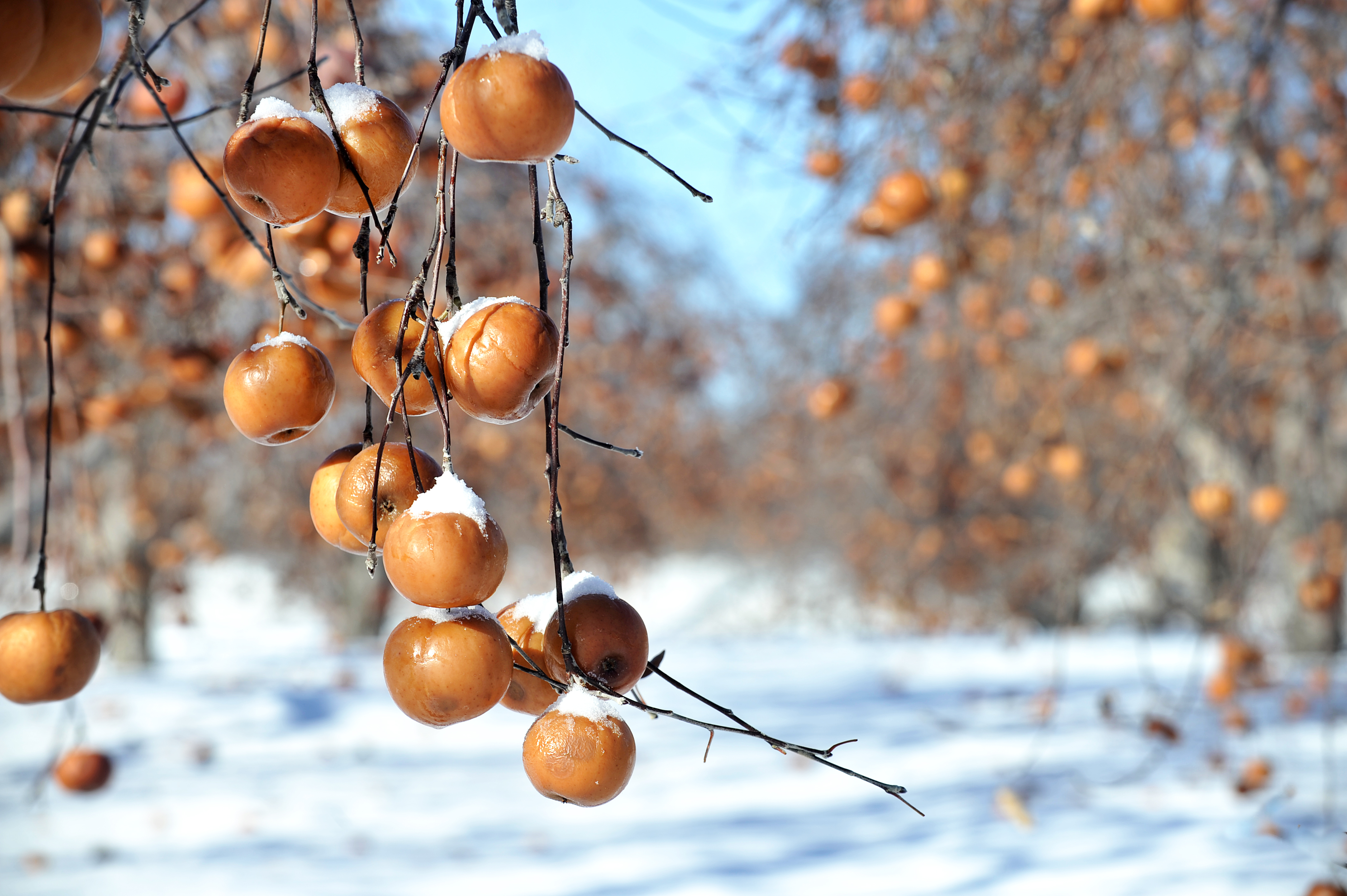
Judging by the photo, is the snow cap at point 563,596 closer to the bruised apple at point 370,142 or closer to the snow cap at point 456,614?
the snow cap at point 456,614

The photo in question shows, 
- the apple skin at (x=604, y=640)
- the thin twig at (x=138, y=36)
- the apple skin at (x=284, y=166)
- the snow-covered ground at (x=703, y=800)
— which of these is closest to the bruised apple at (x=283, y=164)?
the apple skin at (x=284, y=166)

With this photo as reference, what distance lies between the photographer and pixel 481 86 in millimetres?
601

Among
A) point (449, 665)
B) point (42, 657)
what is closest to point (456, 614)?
point (449, 665)

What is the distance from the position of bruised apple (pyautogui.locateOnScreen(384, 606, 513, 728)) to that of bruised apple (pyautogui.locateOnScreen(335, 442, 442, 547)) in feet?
0.21

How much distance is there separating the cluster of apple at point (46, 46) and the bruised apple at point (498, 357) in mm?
259

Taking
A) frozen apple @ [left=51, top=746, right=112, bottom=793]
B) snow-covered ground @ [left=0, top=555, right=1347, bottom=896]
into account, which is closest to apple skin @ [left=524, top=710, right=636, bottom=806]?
snow-covered ground @ [left=0, top=555, right=1347, bottom=896]

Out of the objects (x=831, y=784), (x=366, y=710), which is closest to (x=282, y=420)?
(x=831, y=784)

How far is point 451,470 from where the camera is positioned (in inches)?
25.5

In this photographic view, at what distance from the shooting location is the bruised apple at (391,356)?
0.65 m

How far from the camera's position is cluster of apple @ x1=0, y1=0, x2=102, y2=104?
0.52 m

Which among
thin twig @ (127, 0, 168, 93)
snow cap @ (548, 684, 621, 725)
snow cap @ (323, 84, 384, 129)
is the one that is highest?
thin twig @ (127, 0, 168, 93)

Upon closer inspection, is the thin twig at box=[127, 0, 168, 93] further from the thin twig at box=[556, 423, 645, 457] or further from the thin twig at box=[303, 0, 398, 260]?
the thin twig at box=[556, 423, 645, 457]

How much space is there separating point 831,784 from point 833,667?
2854mm

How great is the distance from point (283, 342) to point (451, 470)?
177 millimetres
